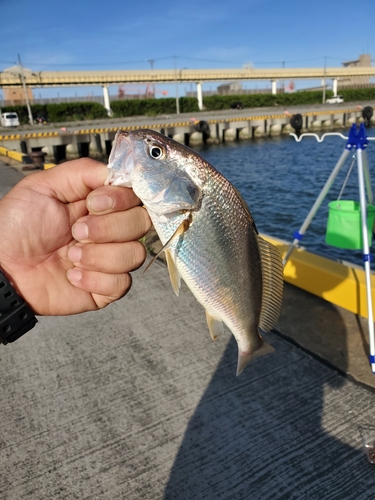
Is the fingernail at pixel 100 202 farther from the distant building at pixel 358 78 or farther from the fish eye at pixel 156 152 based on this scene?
the distant building at pixel 358 78

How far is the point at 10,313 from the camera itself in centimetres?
204

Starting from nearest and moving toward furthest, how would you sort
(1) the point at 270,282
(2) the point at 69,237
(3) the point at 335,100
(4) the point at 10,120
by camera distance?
(1) the point at 270,282 → (2) the point at 69,237 → (4) the point at 10,120 → (3) the point at 335,100

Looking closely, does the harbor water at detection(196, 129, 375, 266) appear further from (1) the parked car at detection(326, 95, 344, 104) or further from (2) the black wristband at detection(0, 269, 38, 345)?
(1) the parked car at detection(326, 95, 344, 104)

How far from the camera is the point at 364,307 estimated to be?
13.9 feet

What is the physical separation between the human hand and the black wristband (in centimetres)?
19

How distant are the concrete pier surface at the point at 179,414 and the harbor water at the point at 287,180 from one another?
233 centimetres

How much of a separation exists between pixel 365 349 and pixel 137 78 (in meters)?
53.7

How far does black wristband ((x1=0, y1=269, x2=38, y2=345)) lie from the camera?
202cm

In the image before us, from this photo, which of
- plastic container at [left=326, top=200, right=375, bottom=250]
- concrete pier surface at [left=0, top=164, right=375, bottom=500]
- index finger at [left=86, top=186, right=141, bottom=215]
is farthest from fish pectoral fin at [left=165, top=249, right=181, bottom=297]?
plastic container at [left=326, top=200, right=375, bottom=250]

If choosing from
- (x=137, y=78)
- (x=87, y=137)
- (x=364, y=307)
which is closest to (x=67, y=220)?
(x=364, y=307)

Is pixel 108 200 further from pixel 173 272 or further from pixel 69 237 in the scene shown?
pixel 69 237

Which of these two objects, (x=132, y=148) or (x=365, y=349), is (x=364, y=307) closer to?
(x=365, y=349)

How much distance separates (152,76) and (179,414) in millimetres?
55558

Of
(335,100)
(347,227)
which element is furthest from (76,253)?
(335,100)
